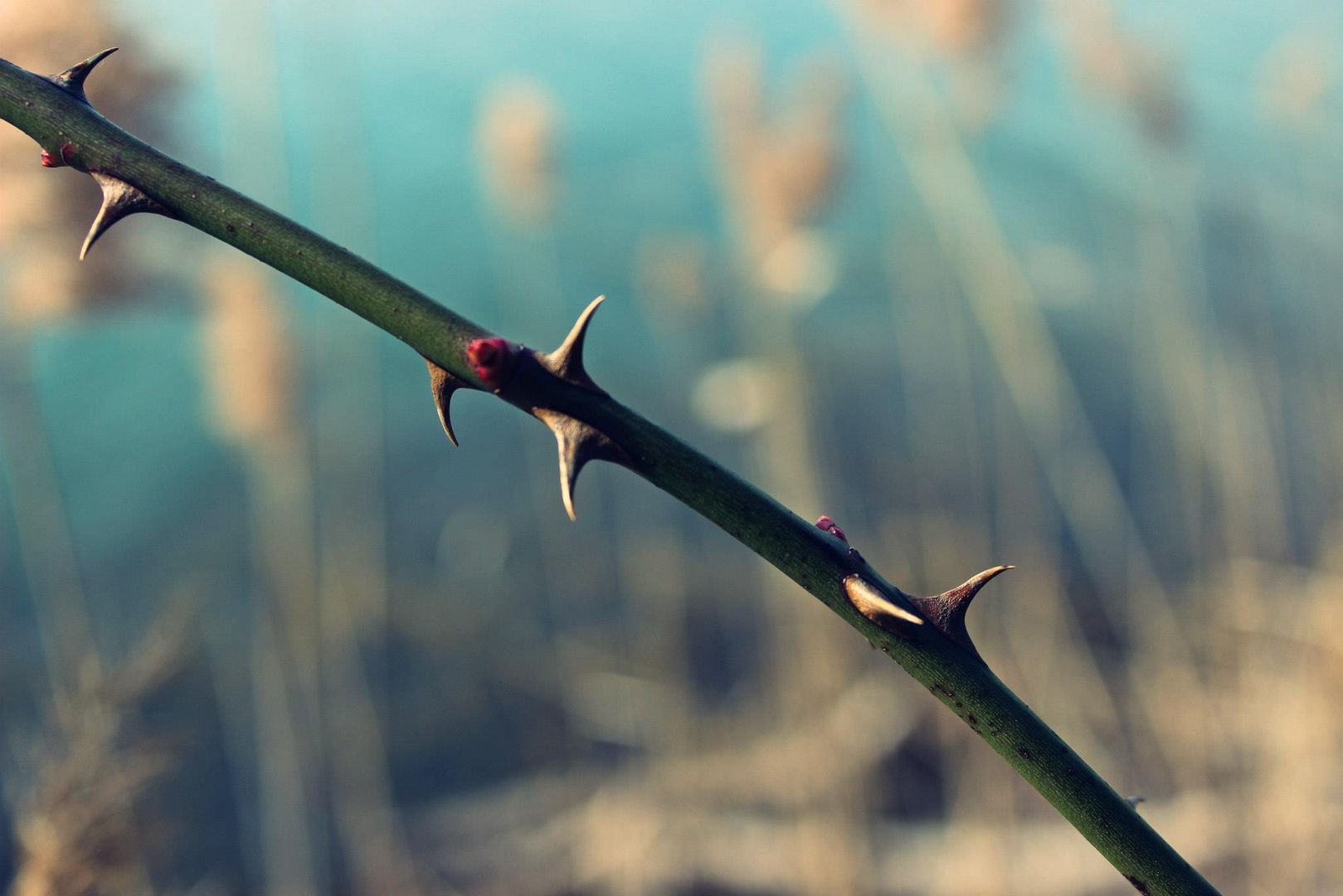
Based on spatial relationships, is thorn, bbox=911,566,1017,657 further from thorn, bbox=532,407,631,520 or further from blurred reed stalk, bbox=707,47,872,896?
blurred reed stalk, bbox=707,47,872,896

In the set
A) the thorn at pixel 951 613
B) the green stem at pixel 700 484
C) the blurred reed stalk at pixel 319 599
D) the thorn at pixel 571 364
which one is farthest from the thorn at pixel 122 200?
the blurred reed stalk at pixel 319 599

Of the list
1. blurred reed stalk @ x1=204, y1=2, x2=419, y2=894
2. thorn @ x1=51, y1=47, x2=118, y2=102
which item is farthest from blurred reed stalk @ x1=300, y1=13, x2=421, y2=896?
thorn @ x1=51, y1=47, x2=118, y2=102

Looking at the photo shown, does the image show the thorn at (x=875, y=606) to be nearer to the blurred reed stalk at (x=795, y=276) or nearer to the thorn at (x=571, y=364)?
the thorn at (x=571, y=364)

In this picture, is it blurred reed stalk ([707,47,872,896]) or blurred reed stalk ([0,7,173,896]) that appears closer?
blurred reed stalk ([0,7,173,896])

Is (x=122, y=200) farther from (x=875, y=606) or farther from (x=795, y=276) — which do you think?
(x=795, y=276)

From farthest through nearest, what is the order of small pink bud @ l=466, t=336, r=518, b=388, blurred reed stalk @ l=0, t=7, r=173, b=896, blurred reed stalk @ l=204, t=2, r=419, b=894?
1. blurred reed stalk @ l=204, t=2, r=419, b=894
2. blurred reed stalk @ l=0, t=7, r=173, b=896
3. small pink bud @ l=466, t=336, r=518, b=388

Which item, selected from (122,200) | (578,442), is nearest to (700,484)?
(578,442)
